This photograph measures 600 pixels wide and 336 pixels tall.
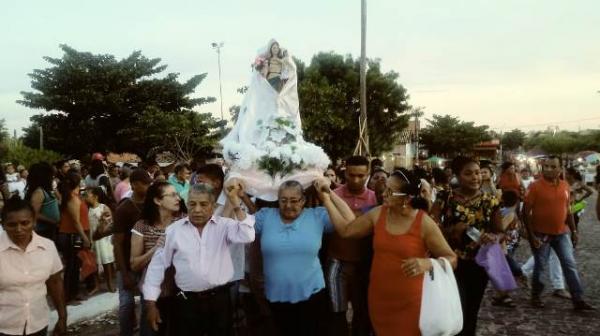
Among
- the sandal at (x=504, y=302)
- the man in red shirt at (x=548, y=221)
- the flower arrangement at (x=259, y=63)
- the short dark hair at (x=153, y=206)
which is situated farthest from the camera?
the sandal at (x=504, y=302)

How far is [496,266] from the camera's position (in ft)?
15.4

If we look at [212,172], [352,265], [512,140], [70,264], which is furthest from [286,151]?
[512,140]

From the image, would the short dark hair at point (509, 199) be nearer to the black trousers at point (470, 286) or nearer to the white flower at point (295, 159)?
the black trousers at point (470, 286)

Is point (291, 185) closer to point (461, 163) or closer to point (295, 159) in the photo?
point (295, 159)

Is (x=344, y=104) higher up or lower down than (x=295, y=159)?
higher up

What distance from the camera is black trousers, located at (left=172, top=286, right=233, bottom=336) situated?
13.1ft

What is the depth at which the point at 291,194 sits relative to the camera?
14.2ft

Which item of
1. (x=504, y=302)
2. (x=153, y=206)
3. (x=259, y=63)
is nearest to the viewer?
(x=153, y=206)

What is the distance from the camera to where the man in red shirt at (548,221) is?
7.11 m

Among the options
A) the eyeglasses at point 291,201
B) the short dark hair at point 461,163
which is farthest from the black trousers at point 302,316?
the short dark hair at point 461,163

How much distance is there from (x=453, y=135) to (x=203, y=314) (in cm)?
5263

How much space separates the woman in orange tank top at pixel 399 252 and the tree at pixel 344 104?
23.5 metres

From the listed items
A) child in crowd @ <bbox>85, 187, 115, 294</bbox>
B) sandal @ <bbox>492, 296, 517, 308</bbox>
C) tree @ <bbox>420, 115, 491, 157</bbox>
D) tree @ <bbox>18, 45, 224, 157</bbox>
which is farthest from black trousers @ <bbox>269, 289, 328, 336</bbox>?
tree @ <bbox>420, 115, 491, 157</bbox>

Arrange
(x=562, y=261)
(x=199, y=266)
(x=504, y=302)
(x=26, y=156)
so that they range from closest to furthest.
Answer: (x=199, y=266)
(x=562, y=261)
(x=504, y=302)
(x=26, y=156)
